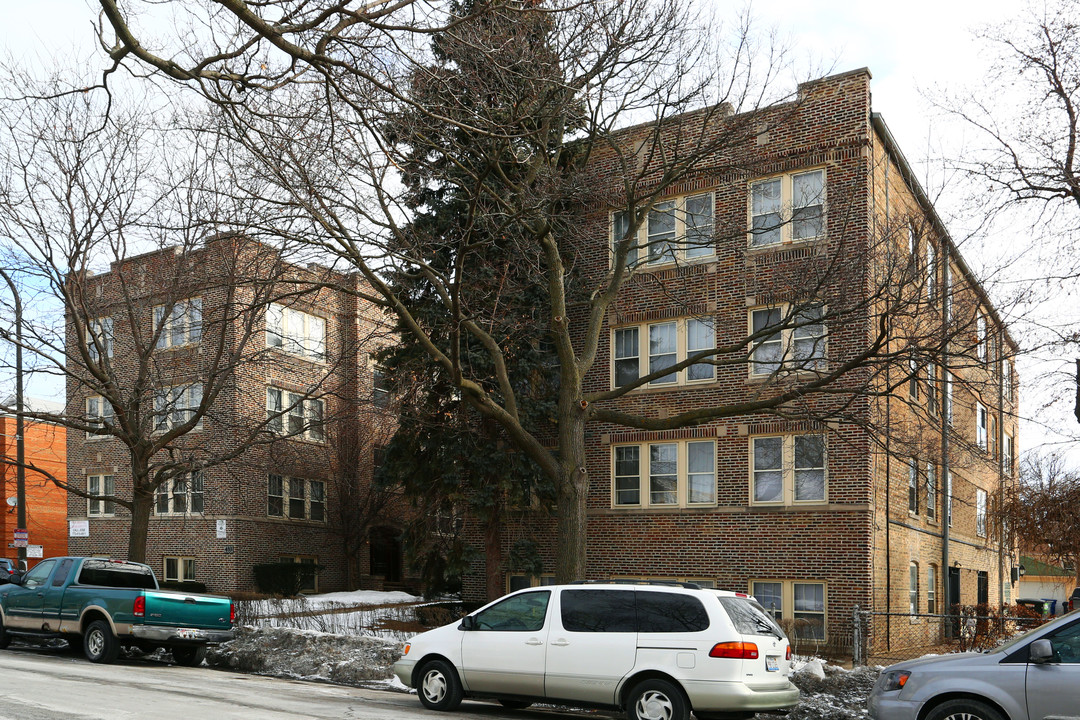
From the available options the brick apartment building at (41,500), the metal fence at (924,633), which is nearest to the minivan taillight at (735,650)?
the metal fence at (924,633)

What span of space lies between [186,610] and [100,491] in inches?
974

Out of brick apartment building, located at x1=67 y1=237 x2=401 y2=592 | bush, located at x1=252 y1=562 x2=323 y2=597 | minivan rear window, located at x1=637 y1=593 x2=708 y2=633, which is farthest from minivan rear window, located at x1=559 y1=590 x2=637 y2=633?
bush, located at x1=252 y1=562 x2=323 y2=597

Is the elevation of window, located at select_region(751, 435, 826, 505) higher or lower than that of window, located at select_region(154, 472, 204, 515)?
higher

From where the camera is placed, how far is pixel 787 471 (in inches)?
903

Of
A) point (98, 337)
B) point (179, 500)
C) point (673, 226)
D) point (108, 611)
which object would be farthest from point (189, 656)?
point (179, 500)

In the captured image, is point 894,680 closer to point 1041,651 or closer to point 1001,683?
point 1001,683

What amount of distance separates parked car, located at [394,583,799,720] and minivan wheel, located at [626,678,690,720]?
0.03ft

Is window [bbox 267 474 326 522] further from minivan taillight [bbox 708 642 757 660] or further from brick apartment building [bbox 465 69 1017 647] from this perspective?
minivan taillight [bbox 708 642 757 660]

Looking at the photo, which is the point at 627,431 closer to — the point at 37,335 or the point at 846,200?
the point at 846,200

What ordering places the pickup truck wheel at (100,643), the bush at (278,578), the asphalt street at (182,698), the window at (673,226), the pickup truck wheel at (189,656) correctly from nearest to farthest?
the asphalt street at (182,698) → the pickup truck wheel at (100,643) → the pickup truck wheel at (189,656) → the window at (673,226) → the bush at (278,578)

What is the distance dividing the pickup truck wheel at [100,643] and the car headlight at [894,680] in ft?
39.0

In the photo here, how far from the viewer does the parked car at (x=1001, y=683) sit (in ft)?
29.1

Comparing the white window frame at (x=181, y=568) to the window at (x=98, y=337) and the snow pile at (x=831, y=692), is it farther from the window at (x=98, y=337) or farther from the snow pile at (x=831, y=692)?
the snow pile at (x=831, y=692)

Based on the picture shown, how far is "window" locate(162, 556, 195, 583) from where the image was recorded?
34688 millimetres
